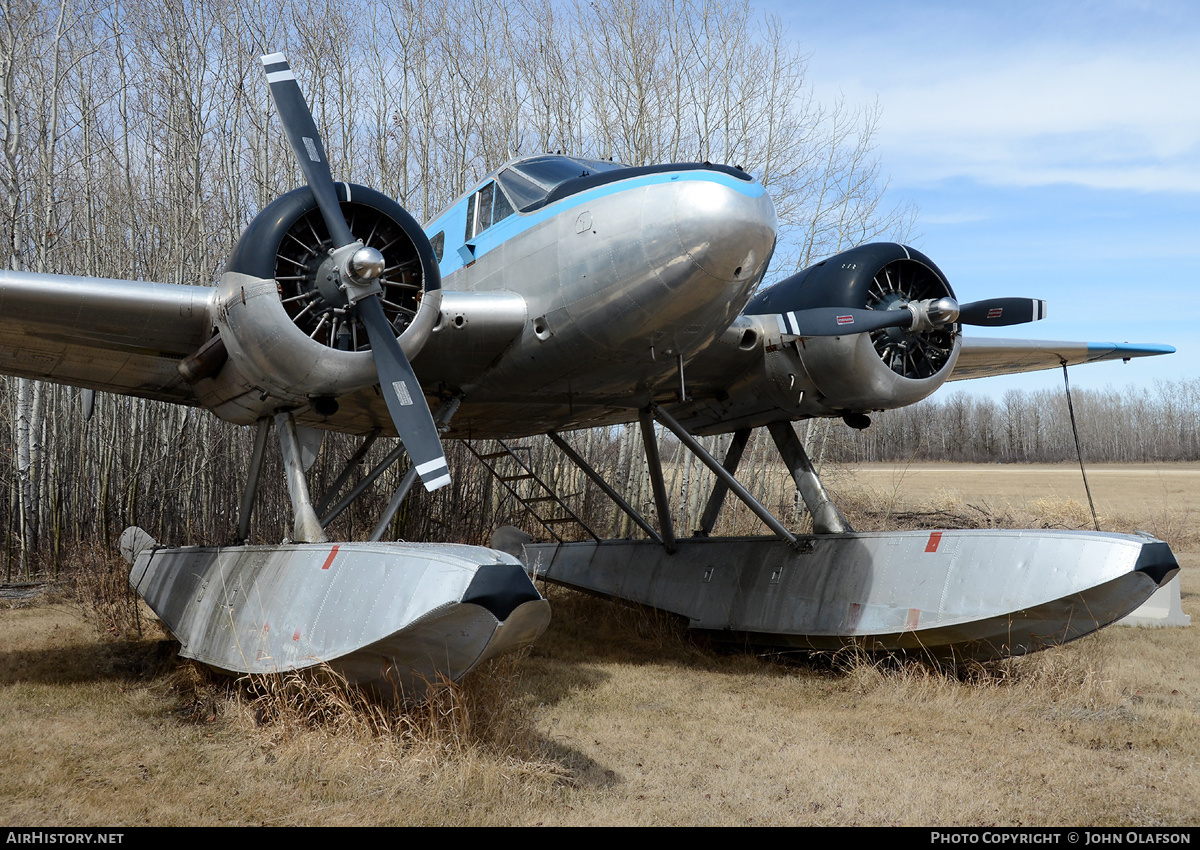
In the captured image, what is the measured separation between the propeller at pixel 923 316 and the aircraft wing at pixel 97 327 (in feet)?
16.3

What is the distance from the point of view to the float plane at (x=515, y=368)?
583 cm

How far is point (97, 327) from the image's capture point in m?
6.35

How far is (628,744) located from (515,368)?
3078 millimetres

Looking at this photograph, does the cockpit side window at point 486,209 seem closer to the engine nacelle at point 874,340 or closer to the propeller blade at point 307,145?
the propeller blade at point 307,145

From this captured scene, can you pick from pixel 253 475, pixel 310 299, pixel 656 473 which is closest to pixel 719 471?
pixel 656 473

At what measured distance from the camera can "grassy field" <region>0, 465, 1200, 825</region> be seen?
15.0 ft

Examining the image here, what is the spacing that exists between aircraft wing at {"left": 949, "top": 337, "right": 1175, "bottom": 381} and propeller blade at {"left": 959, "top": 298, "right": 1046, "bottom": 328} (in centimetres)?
167

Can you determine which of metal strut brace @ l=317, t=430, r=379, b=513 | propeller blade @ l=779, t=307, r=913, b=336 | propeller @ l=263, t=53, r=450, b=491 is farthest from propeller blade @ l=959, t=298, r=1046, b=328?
metal strut brace @ l=317, t=430, r=379, b=513

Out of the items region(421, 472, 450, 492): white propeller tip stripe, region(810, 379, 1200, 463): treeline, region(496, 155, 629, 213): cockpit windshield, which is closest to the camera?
region(421, 472, 450, 492): white propeller tip stripe

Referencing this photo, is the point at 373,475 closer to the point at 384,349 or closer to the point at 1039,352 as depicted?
the point at 384,349

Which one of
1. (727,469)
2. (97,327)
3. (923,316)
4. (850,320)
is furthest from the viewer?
(727,469)

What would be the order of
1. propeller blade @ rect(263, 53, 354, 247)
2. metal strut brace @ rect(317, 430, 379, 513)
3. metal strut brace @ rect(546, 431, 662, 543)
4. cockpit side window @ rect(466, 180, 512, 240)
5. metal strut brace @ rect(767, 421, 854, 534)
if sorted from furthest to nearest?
metal strut brace @ rect(546, 431, 662, 543), metal strut brace @ rect(767, 421, 854, 534), metal strut brace @ rect(317, 430, 379, 513), cockpit side window @ rect(466, 180, 512, 240), propeller blade @ rect(263, 53, 354, 247)

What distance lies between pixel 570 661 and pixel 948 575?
3617mm

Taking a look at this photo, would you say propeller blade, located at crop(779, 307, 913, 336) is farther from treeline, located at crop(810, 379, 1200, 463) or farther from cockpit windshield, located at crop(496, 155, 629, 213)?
treeline, located at crop(810, 379, 1200, 463)
